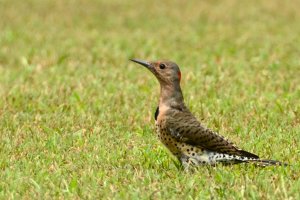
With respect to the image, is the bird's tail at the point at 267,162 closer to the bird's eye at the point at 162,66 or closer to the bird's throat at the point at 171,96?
the bird's throat at the point at 171,96

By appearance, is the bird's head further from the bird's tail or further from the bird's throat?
the bird's tail

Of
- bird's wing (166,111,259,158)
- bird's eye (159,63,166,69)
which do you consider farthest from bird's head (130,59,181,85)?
bird's wing (166,111,259,158)

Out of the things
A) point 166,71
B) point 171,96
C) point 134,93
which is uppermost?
point 166,71

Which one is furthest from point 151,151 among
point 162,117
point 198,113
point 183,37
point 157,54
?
point 183,37

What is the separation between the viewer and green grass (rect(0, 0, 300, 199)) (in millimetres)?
7371

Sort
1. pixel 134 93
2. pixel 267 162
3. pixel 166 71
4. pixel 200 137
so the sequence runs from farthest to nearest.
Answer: pixel 134 93 → pixel 166 71 → pixel 200 137 → pixel 267 162

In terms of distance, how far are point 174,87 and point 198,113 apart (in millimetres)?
2456

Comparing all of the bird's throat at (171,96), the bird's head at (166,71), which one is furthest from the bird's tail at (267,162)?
the bird's head at (166,71)

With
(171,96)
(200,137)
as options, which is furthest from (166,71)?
(200,137)

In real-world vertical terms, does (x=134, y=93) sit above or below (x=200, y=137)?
below

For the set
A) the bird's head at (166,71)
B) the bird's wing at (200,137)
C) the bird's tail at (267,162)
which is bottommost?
the bird's tail at (267,162)

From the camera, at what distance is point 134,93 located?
1165 cm

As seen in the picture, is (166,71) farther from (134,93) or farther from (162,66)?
(134,93)

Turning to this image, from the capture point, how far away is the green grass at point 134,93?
7.37 m
